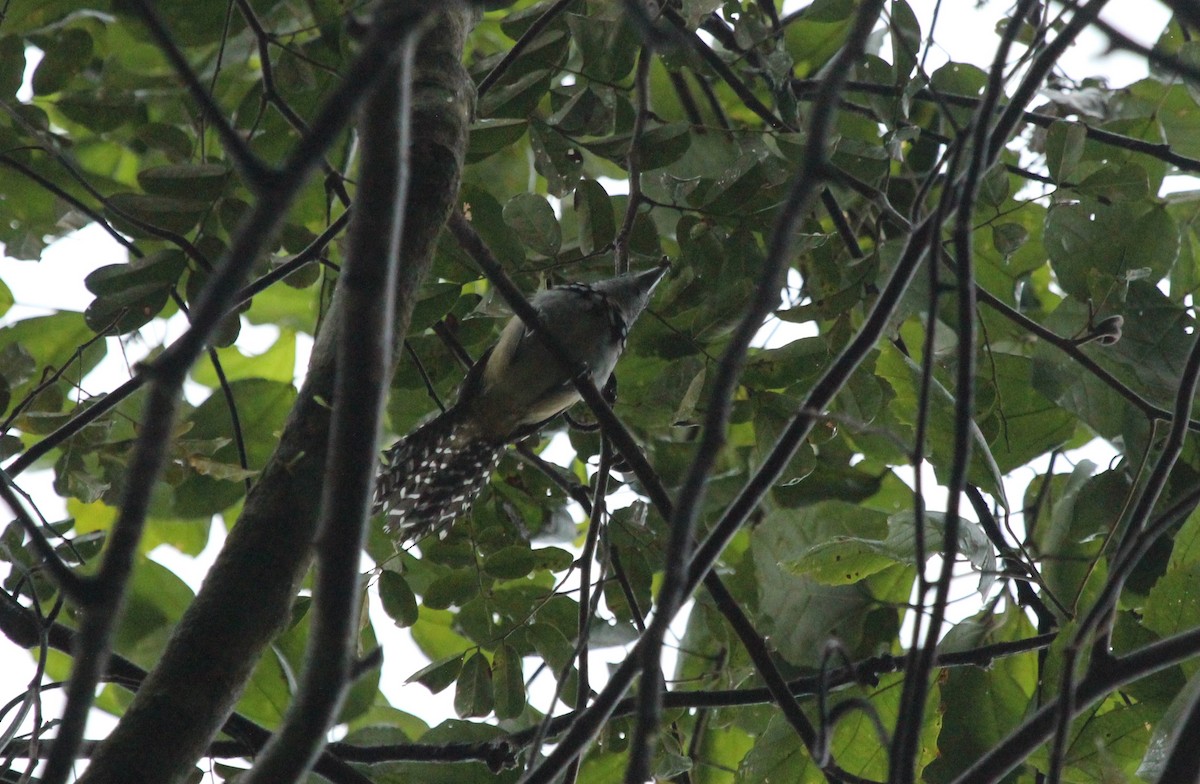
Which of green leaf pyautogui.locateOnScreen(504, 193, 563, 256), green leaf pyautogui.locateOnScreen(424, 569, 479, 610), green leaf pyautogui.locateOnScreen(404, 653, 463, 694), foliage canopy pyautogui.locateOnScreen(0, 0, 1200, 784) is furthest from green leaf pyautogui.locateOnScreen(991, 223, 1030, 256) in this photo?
green leaf pyautogui.locateOnScreen(404, 653, 463, 694)

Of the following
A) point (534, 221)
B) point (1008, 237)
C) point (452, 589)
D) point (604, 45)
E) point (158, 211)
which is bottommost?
point (452, 589)

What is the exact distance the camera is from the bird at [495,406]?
2.42 meters

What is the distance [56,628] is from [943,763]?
5.06ft

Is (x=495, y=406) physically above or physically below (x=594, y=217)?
below

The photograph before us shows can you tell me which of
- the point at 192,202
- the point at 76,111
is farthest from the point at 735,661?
the point at 76,111

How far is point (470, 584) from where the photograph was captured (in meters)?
2.14

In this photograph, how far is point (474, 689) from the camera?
201cm

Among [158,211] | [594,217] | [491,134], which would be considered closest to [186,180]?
[158,211]

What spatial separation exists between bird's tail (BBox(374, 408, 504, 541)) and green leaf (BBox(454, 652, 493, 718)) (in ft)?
1.36

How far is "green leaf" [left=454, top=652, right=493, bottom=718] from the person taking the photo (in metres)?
1.99

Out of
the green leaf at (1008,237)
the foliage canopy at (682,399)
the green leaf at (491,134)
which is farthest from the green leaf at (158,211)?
the green leaf at (1008,237)

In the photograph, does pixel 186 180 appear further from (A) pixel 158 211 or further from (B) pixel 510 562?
(B) pixel 510 562

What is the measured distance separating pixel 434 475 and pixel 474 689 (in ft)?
1.96

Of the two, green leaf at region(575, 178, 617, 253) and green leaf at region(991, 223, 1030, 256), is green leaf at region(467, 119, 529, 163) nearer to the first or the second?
green leaf at region(575, 178, 617, 253)
